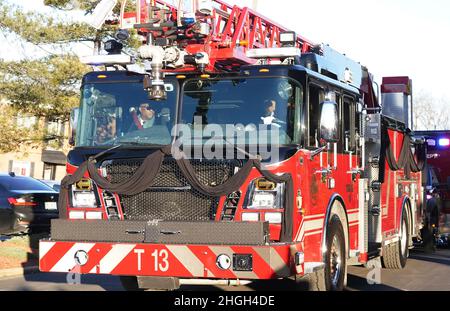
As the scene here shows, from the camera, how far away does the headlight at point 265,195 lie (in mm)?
7520

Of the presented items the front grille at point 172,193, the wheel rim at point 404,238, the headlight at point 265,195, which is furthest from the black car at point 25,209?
the headlight at point 265,195

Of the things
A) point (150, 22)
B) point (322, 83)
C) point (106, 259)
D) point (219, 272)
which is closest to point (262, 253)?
point (219, 272)

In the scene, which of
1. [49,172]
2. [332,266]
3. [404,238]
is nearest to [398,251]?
[404,238]

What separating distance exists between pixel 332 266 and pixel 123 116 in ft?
9.58

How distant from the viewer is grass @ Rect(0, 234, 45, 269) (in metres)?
12.5

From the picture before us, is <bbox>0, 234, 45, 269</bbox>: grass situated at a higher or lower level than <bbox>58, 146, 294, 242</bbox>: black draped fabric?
lower

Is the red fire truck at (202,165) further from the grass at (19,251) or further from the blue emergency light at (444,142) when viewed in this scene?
the blue emergency light at (444,142)

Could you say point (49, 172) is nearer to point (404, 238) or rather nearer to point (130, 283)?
point (404, 238)

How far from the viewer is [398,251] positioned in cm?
1260

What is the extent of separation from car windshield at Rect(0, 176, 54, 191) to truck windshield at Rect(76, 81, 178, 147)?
287 inches

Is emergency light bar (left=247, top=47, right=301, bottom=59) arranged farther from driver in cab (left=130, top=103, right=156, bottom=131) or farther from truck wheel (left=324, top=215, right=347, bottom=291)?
truck wheel (left=324, top=215, right=347, bottom=291)

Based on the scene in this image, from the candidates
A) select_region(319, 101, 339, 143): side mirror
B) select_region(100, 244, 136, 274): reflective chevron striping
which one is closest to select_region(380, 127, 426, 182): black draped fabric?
select_region(319, 101, 339, 143): side mirror

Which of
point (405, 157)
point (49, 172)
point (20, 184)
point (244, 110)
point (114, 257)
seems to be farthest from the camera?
point (49, 172)

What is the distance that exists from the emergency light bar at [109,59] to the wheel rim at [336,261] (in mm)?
3084
